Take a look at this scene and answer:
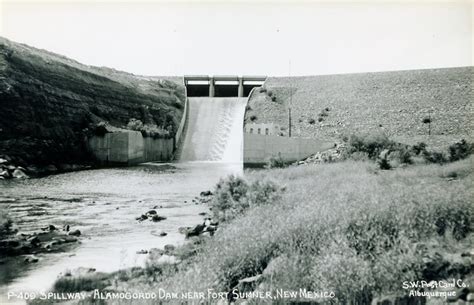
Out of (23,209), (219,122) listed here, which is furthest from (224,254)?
(219,122)

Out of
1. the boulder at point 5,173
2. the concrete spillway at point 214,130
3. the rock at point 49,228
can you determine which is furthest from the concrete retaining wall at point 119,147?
A: the rock at point 49,228

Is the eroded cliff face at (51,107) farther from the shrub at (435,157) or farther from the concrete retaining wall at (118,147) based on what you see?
the shrub at (435,157)

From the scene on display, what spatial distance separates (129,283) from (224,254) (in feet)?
4.58

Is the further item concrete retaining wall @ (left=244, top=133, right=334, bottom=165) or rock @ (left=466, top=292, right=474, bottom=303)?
concrete retaining wall @ (left=244, top=133, right=334, bottom=165)

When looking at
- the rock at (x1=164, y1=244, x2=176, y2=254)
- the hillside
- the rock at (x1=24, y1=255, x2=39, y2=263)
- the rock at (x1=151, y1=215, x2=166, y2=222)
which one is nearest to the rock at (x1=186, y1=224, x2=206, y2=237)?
the rock at (x1=164, y1=244, x2=176, y2=254)

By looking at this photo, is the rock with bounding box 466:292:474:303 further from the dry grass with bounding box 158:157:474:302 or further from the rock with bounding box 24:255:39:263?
the rock with bounding box 24:255:39:263

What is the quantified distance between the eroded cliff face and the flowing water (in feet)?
7.74

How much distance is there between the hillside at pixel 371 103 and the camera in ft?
90.2

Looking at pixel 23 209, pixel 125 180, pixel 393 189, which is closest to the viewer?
pixel 393 189

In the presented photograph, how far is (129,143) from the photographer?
21.7 m

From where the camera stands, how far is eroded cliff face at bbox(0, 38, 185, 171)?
60.3ft

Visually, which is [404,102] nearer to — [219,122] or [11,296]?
[219,122]

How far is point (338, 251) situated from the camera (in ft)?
15.8

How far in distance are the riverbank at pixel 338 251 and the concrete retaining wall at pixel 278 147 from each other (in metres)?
11.6
